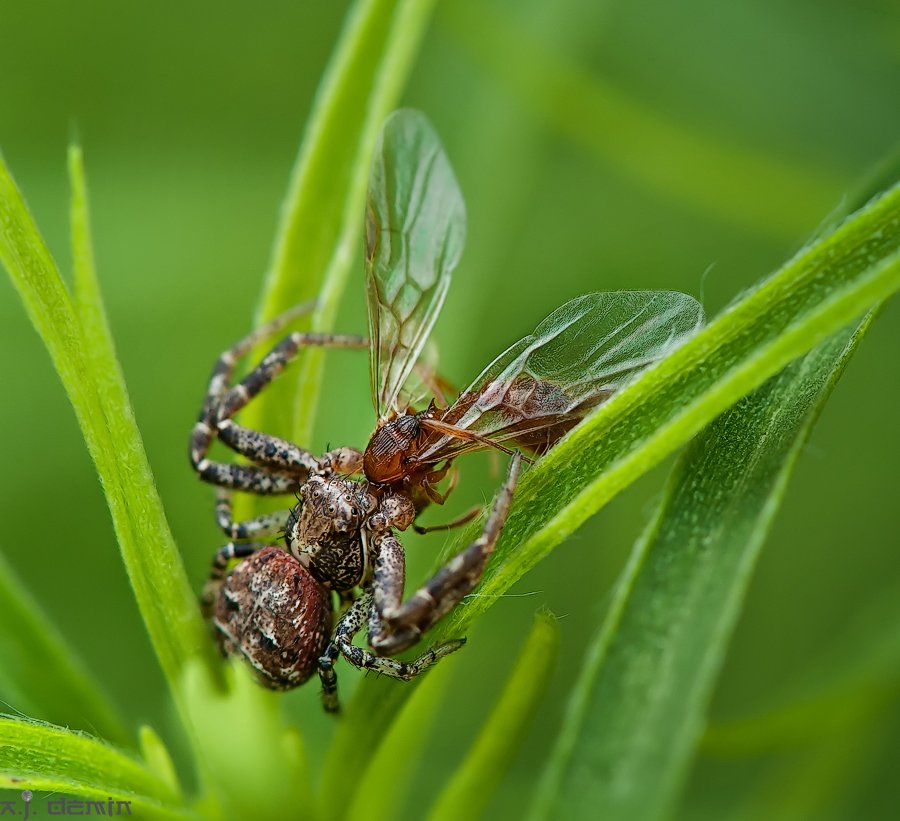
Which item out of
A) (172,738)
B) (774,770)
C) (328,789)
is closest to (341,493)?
(328,789)

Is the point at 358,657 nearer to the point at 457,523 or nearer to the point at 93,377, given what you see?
the point at 457,523

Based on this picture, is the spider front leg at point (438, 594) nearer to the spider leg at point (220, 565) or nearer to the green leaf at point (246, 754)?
the green leaf at point (246, 754)

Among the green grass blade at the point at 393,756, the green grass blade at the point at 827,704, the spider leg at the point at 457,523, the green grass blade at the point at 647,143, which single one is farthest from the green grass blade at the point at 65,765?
the green grass blade at the point at 647,143

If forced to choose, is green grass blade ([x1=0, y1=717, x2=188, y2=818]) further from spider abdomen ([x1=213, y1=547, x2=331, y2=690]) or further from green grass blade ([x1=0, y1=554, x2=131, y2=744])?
spider abdomen ([x1=213, y1=547, x2=331, y2=690])

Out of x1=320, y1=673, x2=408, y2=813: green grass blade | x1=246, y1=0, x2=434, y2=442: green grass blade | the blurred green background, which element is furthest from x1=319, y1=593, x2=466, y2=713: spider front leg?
the blurred green background

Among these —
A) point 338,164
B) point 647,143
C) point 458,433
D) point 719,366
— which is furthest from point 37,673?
point 647,143
